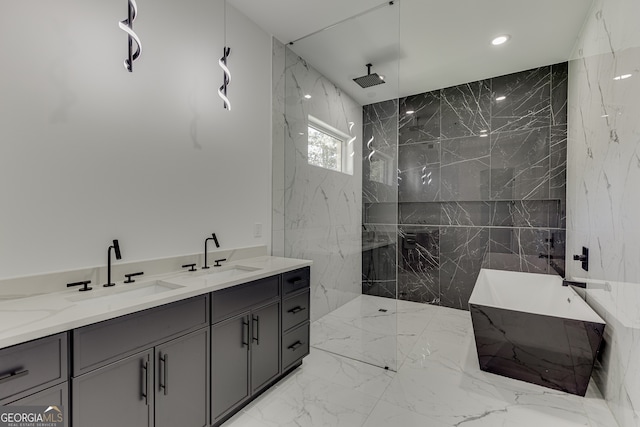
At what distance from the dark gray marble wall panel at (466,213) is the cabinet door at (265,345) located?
2875mm

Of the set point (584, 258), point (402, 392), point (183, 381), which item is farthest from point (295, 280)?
point (584, 258)

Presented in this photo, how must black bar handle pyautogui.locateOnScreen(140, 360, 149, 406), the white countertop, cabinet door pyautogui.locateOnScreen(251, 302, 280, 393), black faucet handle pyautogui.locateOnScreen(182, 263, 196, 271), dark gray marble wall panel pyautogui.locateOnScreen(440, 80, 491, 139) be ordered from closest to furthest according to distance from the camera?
the white countertop → black bar handle pyautogui.locateOnScreen(140, 360, 149, 406) → cabinet door pyautogui.locateOnScreen(251, 302, 280, 393) → black faucet handle pyautogui.locateOnScreen(182, 263, 196, 271) → dark gray marble wall panel pyautogui.locateOnScreen(440, 80, 491, 139)

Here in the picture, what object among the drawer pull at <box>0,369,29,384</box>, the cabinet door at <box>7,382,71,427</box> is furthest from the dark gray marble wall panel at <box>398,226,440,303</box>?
the drawer pull at <box>0,369,29,384</box>

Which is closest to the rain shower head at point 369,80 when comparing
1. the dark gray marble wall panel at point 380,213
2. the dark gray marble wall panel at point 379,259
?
the dark gray marble wall panel at point 380,213

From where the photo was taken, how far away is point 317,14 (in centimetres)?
260

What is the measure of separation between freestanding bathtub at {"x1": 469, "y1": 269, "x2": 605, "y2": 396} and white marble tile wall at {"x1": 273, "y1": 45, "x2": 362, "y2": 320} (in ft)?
4.65

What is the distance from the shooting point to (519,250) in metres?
3.65

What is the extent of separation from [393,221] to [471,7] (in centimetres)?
214

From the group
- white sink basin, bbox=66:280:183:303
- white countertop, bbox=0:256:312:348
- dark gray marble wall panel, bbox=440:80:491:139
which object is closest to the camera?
white countertop, bbox=0:256:312:348

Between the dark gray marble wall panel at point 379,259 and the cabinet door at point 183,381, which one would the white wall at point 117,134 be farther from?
the dark gray marble wall panel at point 379,259

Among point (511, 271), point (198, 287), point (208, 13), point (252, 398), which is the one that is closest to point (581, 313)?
point (511, 271)

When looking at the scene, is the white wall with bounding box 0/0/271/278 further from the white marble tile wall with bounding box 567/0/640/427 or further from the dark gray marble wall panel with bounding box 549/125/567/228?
the dark gray marble wall panel with bounding box 549/125/567/228

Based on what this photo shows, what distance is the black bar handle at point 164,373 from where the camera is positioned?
4.79ft

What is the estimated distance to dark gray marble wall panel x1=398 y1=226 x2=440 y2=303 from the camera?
4.16 meters
